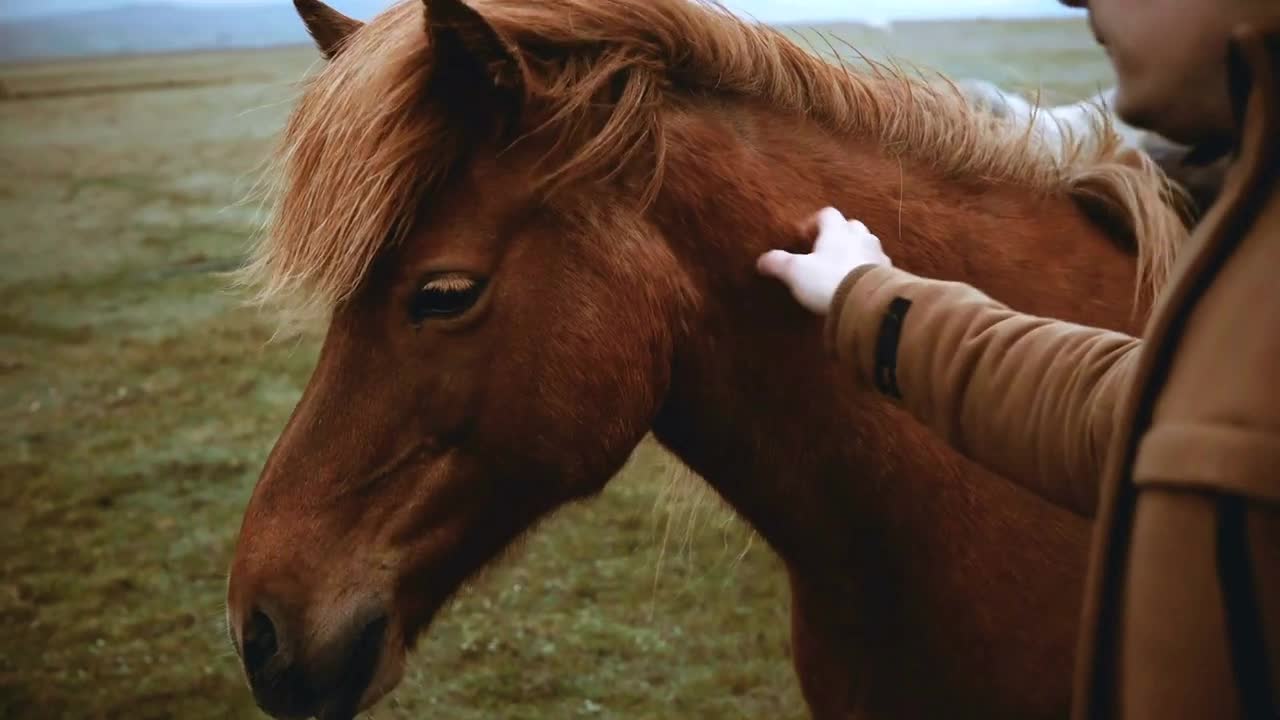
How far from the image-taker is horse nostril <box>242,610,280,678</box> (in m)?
1.21

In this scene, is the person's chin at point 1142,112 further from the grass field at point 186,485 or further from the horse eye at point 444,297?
the grass field at point 186,485

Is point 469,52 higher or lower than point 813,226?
higher

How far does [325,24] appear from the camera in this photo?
4.58 feet

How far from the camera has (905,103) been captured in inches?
56.4

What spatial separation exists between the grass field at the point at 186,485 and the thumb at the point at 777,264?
0.50 m

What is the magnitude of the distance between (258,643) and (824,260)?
76 cm

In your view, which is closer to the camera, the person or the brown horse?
the person

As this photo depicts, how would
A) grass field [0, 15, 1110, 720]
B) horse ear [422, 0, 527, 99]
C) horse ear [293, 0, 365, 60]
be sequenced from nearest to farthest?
horse ear [422, 0, 527, 99], horse ear [293, 0, 365, 60], grass field [0, 15, 1110, 720]

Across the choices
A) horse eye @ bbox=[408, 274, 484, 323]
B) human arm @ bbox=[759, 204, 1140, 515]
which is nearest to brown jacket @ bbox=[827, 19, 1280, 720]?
human arm @ bbox=[759, 204, 1140, 515]

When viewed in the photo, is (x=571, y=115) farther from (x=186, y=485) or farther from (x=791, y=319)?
(x=186, y=485)

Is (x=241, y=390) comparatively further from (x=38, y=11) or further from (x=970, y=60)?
(x=970, y=60)

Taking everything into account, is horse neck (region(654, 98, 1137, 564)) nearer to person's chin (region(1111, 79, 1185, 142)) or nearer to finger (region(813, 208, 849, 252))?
finger (region(813, 208, 849, 252))

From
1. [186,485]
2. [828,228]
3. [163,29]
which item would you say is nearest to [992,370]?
[828,228]

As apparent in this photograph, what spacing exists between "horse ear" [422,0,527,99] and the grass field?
0.42 meters
